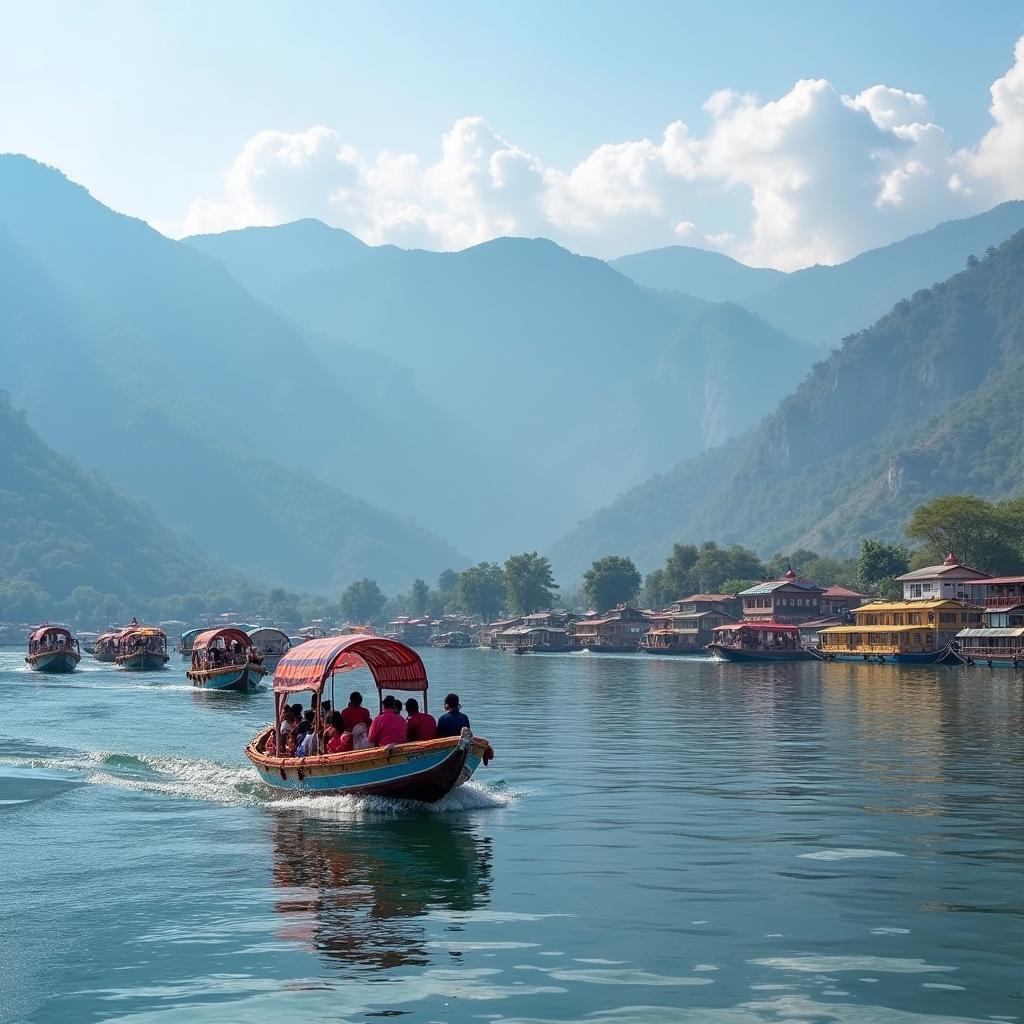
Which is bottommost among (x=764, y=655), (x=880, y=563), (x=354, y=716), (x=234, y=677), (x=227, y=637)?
(x=764, y=655)

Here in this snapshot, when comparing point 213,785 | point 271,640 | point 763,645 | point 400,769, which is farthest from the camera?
point 271,640

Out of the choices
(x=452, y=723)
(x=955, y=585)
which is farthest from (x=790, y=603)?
(x=452, y=723)

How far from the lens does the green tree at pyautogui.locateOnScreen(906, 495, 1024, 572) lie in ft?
489

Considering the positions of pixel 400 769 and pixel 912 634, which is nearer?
pixel 400 769

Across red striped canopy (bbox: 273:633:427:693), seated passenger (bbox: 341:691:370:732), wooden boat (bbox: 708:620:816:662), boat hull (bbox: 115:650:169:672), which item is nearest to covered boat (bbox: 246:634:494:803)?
red striped canopy (bbox: 273:633:427:693)

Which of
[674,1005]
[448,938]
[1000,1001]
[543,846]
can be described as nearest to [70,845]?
[543,846]

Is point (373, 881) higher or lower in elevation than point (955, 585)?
lower

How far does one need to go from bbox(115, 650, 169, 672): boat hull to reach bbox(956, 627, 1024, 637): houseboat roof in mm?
70662

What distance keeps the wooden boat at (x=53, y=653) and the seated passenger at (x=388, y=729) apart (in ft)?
295

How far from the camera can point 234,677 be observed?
8294 centimetres

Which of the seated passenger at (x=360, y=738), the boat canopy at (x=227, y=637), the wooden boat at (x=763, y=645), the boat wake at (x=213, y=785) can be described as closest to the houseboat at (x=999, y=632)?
the wooden boat at (x=763, y=645)

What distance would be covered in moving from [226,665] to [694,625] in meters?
101

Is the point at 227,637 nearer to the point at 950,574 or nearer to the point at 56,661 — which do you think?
the point at 56,661

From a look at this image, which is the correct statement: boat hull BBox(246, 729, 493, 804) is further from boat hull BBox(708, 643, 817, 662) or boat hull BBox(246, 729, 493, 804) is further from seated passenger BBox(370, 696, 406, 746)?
boat hull BBox(708, 643, 817, 662)
